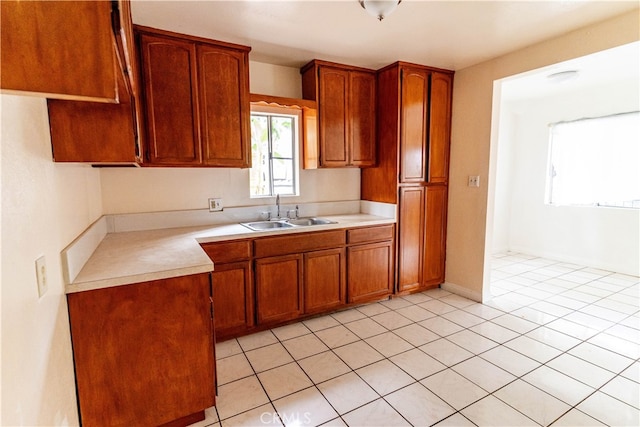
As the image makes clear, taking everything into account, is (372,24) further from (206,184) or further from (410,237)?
(410,237)

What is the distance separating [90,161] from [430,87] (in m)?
3.05

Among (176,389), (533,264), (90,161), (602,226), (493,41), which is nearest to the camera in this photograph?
(90,161)

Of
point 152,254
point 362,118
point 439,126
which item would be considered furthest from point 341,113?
point 152,254

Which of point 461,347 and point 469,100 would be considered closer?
point 461,347

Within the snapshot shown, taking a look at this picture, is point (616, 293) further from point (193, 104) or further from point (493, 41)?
point (193, 104)

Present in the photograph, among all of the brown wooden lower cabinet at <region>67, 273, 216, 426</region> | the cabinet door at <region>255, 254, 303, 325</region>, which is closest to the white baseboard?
the cabinet door at <region>255, 254, 303, 325</region>

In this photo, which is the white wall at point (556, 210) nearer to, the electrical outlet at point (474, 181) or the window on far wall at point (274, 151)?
the electrical outlet at point (474, 181)

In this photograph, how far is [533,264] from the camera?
14.9 ft

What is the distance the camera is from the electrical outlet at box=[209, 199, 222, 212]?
2818 millimetres

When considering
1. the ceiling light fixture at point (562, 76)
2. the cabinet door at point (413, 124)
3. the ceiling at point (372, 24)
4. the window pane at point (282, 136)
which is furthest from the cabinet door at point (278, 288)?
the ceiling light fixture at point (562, 76)

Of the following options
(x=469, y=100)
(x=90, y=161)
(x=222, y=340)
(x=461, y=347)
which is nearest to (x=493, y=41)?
(x=469, y=100)

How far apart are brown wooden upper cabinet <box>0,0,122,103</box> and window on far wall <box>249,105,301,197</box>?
7.72 ft

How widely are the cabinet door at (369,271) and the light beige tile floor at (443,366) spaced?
14 cm

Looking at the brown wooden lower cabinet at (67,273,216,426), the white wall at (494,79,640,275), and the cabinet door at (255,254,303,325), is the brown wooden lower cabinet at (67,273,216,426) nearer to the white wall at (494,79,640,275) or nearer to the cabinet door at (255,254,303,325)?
the cabinet door at (255,254,303,325)
